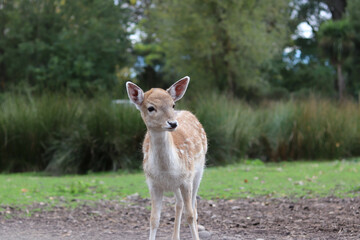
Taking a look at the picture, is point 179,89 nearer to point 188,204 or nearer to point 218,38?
point 188,204

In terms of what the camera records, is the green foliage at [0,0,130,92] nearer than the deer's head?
No

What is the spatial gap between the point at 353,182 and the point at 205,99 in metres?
5.12

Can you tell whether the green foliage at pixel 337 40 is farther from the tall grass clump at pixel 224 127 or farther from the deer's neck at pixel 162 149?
the deer's neck at pixel 162 149

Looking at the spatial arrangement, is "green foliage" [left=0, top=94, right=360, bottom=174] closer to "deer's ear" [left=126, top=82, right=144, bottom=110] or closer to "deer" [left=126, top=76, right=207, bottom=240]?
"deer" [left=126, top=76, right=207, bottom=240]

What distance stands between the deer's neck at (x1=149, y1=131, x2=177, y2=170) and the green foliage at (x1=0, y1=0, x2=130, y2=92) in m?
20.8

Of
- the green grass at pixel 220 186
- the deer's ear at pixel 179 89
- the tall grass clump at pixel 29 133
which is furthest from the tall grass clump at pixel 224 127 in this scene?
the deer's ear at pixel 179 89

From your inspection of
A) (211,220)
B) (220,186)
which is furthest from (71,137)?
(211,220)

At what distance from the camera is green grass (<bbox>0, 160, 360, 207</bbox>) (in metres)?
7.45

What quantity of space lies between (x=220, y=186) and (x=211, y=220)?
229 cm

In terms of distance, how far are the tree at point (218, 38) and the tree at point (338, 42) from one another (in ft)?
17.6

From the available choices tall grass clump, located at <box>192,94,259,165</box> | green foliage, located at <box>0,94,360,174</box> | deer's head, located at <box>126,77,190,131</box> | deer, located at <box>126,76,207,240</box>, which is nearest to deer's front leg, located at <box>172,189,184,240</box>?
deer, located at <box>126,76,207,240</box>

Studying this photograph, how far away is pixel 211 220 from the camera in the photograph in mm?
6031

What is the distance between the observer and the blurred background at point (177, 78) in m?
11.3

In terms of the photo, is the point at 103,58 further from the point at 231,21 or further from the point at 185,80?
the point at 185,80
